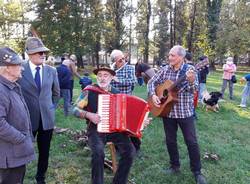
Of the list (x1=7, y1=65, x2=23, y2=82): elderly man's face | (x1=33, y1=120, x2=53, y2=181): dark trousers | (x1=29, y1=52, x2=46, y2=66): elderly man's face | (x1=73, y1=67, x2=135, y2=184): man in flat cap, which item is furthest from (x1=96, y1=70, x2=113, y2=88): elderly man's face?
(x1=7, y1=65, x2=23, y2=82): elderly man's face

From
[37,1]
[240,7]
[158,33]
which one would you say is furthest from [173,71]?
[158,33]

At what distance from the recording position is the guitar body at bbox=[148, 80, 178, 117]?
541cm

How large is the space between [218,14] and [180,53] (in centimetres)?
3702

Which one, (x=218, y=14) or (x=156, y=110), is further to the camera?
(x=218, y=14)

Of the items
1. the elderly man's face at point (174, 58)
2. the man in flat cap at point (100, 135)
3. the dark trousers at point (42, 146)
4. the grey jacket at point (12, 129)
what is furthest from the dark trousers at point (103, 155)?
the elderly man's face at point (174, 58)

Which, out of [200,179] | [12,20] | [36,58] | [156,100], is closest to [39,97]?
[36,58]

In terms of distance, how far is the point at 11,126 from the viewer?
3.37 meters

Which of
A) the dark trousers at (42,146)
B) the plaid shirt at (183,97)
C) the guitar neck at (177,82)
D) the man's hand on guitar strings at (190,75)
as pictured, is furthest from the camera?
the plaid shirt at (183,97)

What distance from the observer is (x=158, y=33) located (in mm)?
46156

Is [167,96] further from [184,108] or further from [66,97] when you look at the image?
[66,97]

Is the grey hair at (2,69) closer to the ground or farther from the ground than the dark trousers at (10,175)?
farther from the ground

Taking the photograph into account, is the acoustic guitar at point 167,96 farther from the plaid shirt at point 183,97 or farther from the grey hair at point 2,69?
the grey hair at point 2,69

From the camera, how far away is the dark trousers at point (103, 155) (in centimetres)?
454

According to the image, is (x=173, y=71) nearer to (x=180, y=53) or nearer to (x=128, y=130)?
(x=180, y=53)
